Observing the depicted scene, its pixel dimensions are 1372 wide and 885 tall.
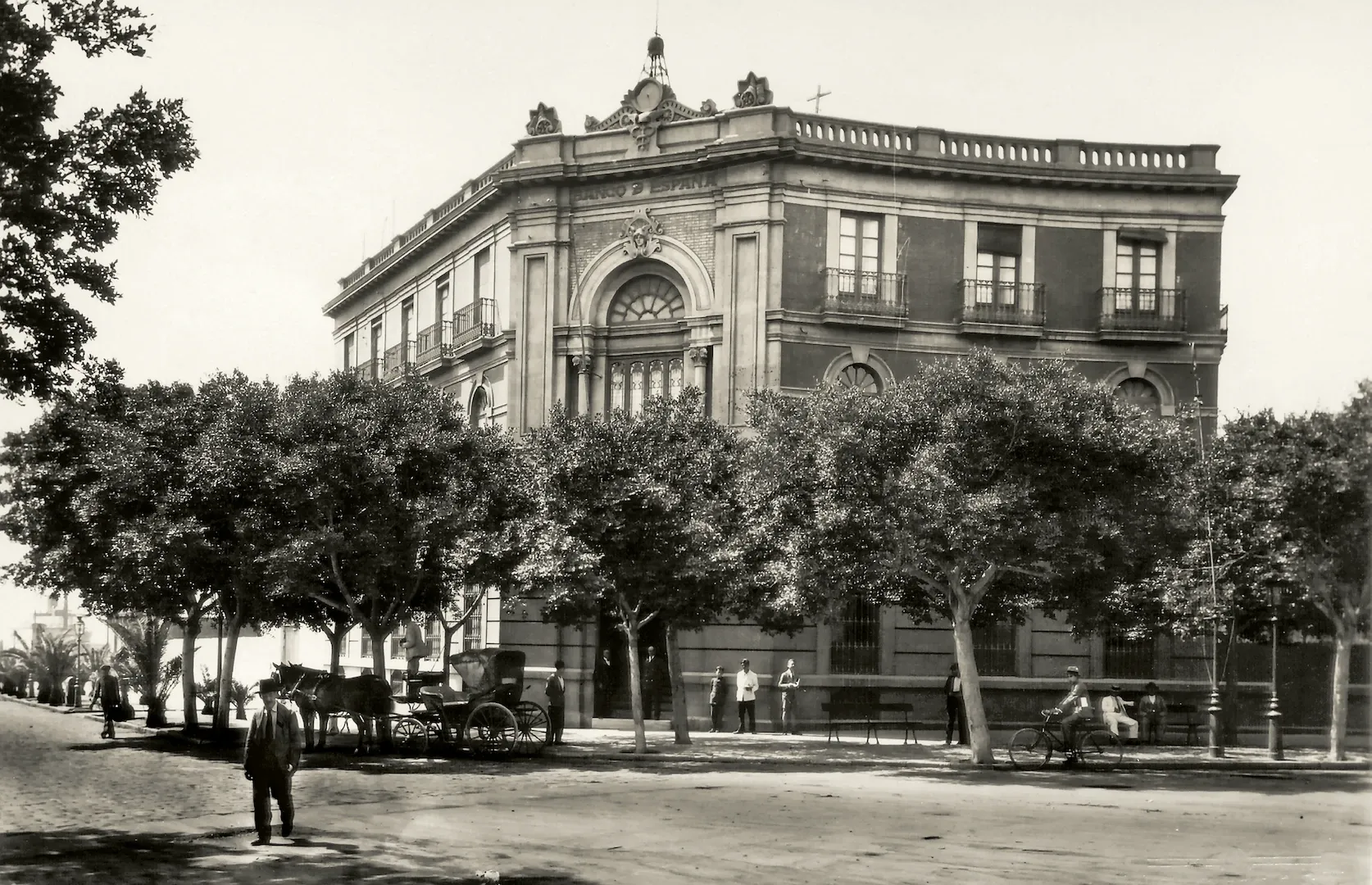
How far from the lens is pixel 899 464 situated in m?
23.7

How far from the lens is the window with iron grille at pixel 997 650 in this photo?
33.0 meters

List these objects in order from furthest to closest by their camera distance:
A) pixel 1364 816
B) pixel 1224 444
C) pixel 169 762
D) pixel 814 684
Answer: pixel 814 684 → pixel 1224 444 → pixel 169 762 → pixel 1364 816

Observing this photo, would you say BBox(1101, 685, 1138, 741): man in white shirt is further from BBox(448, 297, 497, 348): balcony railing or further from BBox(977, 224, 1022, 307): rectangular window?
BBox(448, 297, 497, 348): balcony railing

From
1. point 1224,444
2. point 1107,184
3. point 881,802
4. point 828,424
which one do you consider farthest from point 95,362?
point 1107,184

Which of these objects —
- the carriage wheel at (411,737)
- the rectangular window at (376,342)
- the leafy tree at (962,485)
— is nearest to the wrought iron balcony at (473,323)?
the rectangular window at (376,342)

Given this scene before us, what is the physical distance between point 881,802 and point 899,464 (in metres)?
7.27

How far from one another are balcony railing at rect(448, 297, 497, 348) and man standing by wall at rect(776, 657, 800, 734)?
36.1 ft

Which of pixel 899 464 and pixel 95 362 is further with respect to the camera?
pixel 899 464

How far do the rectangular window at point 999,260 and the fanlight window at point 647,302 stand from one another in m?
7.07

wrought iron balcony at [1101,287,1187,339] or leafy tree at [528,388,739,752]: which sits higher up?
wrought iron balcony at [1101,287,1187,339]

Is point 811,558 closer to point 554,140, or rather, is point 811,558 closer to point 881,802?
point 881,802

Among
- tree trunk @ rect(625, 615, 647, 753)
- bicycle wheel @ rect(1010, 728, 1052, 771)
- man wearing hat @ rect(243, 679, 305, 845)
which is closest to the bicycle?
bicycle wheel @ rect(1010, 728, 1052, 771)

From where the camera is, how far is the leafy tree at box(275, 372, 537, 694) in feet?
86.7

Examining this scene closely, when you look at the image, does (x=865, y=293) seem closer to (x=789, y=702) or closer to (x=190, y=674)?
(x=789, y=702)
